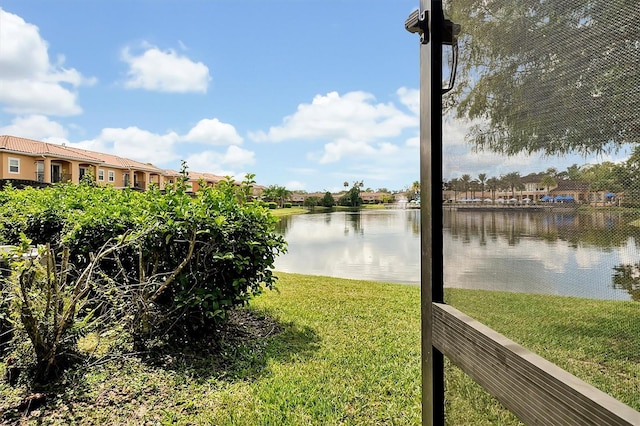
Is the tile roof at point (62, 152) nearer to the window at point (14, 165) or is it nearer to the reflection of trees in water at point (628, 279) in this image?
the window at point (14, 165)

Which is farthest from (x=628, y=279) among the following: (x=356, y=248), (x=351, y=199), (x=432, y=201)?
(x=351, y=199)

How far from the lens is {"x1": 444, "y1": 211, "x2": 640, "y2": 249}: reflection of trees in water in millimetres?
595

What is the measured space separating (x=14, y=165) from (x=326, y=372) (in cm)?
2282

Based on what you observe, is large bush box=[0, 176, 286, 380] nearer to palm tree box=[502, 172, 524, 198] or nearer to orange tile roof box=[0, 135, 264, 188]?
palm tree box=[502, 172, 524, 198]

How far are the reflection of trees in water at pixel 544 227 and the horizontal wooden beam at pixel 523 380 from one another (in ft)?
0.69

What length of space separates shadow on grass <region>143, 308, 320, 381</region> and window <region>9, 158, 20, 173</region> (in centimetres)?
2131

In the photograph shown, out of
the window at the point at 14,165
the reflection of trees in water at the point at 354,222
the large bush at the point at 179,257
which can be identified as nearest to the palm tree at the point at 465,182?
the large bush at the point at 179,257

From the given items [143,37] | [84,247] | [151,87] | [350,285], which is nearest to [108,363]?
[84,247]

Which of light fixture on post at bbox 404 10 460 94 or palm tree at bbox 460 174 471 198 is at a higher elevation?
light fixture on post at bbox 404 10 460 94

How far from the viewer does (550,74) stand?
2.33 ft

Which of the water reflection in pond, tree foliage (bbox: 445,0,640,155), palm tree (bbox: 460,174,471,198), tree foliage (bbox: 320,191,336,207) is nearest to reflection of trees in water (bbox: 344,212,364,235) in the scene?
the water reflection in pond

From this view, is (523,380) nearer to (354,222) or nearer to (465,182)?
(465,182)

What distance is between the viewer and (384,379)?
100 inches

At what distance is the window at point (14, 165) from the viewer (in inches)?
753
